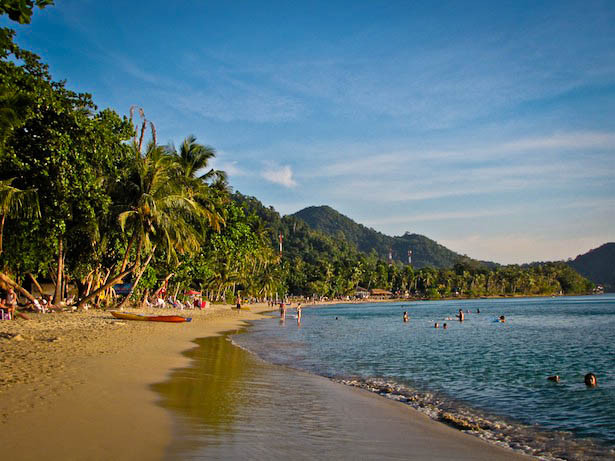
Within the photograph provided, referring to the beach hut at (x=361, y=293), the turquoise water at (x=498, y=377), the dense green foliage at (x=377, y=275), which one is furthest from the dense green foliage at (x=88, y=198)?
the beach hut at (x=361, y=293)

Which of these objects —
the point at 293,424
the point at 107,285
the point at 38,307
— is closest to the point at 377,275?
the point at 107,285

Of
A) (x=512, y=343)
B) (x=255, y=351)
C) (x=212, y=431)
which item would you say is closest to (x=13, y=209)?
(x=255, y=351)

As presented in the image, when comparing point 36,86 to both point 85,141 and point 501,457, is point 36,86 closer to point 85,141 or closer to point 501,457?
point 85,141

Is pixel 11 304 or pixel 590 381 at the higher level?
pixel 11 304

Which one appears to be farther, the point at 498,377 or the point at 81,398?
the point at 498,377

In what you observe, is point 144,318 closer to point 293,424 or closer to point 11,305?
point 11,305

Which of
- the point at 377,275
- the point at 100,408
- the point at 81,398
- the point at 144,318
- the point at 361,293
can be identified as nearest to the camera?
the point at 100,408

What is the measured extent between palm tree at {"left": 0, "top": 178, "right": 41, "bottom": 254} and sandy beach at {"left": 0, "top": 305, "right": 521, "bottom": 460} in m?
5.25

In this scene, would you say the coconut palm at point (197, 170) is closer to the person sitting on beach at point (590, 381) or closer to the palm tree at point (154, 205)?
the palm tree at point (154, 205)

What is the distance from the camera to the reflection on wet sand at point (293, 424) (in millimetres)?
5402

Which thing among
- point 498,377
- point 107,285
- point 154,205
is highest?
point 154,205

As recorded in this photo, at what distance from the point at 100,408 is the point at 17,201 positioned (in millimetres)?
12516

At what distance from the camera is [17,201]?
52.7ft

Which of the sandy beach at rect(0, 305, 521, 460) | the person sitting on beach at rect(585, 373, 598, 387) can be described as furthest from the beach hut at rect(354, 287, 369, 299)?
the sandy beach at rect(0, 305, 521, 460)
